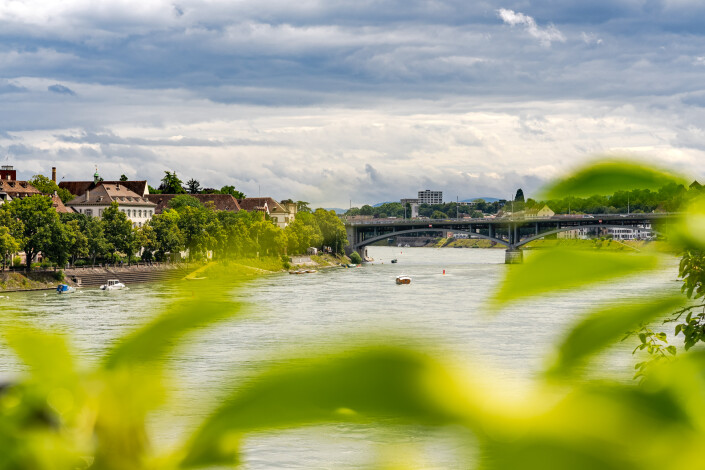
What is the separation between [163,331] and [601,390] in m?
0.22

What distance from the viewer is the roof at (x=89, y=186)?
246ft

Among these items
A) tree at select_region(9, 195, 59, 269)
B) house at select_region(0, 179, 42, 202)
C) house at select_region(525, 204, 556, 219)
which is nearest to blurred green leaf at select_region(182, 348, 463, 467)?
house at select_region(525, 204, 556, 219)

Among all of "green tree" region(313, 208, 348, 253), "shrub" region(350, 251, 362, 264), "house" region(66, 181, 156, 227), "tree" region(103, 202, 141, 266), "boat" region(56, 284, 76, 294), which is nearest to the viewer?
"boat" region(56, 284, 76, 294)

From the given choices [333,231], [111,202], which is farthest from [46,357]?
[333,231]

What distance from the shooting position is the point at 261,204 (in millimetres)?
75938

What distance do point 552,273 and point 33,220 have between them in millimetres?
50197

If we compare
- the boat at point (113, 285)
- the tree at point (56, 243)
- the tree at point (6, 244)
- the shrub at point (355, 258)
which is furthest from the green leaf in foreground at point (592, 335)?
the shrub at point (355, 258)

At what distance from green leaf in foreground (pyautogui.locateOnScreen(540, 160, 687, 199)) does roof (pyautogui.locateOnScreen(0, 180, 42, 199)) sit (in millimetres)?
62958

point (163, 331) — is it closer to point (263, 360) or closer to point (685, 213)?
point (263, 360)

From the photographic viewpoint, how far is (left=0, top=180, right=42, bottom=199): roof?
59.3 meters

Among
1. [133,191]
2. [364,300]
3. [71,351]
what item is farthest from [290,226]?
[71,351]

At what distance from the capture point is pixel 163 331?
1.45ft

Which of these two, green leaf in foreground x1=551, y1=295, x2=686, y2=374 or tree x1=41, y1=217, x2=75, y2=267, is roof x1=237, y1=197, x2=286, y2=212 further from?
green leaf in foreground x1=551, y1=295, x2=686, y2=374

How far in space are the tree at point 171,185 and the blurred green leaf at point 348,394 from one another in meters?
86.0
